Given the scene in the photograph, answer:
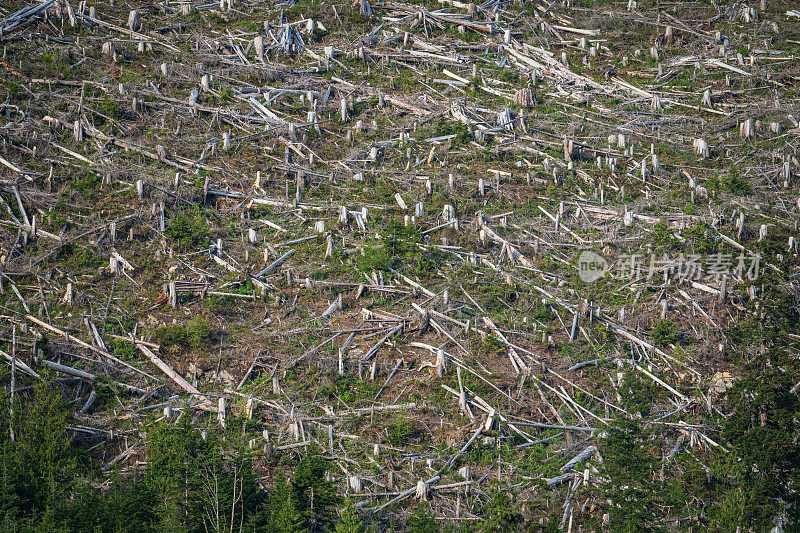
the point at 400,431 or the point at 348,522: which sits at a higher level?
the point at 348,522

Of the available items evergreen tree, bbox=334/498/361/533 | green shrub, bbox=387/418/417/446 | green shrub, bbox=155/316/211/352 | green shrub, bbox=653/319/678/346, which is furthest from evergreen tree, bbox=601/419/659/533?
green shrub, bbox=155/316/211/352

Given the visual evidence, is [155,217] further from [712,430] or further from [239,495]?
[712,430]

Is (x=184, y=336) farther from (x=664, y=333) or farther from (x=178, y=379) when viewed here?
(x=664, y=333)

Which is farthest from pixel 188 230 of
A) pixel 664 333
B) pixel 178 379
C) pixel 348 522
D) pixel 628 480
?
pixel 628 480

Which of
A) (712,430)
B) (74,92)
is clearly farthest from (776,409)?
(74,92)

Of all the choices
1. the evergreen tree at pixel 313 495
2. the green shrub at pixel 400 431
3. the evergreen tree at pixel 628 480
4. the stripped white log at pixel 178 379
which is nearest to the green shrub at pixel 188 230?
the stripped white log at pixel 178 379

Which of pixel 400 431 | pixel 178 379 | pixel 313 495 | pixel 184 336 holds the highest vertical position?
pixel 313 495

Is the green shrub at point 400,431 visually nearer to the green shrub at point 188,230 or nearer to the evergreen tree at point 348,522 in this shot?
the evergreen tree at point 348,522

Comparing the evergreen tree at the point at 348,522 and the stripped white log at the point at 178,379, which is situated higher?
the evergreen tree at the point at 348,522

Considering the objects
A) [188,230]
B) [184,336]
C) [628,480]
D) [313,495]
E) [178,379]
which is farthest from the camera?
[188,230]

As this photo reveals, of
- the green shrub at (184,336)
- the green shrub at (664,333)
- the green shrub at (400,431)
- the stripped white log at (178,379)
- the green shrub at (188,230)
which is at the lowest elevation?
the green shrub at (400,431)

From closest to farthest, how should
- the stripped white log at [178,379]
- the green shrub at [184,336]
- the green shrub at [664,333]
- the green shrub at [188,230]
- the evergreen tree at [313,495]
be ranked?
1. the evergreen tree at [313,495]
2. the stripped white log at [178,379]
3. the green shrub at [184,336]
4. the green shrub at [664,333]
5. the green shrub at [188,230]

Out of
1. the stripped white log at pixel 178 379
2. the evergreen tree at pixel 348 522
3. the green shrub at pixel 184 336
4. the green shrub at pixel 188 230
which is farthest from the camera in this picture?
the green shrub at pixel 188 230
